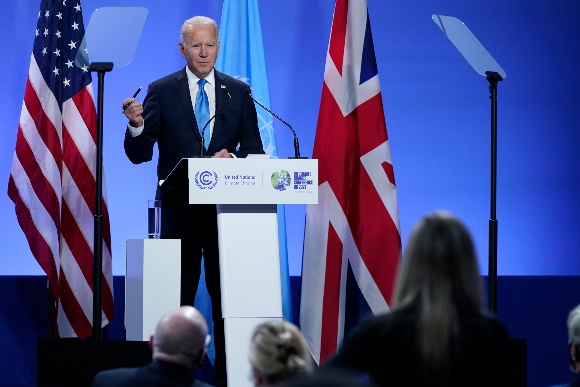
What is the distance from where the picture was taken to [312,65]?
6137mm

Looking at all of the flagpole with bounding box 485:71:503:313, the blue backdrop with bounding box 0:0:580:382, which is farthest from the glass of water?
the blue backdrop with bounding box 0:0:580:382

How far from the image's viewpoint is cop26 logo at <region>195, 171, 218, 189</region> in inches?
140

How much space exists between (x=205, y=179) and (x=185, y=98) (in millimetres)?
1102

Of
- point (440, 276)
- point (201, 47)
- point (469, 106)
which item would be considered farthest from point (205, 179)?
point (469, 106)

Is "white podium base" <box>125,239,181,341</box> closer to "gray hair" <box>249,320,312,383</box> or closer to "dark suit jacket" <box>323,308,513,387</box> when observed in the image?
"gray hair" <box>249,320,312,383</box>

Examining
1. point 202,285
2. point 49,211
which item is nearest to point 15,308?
point 49,211

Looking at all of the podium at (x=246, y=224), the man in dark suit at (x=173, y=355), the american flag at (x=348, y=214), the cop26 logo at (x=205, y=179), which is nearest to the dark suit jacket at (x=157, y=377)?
the man in dark suit at (x=173, y=355)

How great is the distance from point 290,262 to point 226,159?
251 cm

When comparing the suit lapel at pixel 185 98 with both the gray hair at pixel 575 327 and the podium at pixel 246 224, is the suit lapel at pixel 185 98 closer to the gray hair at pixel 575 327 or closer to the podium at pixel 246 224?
the podium at pixel 246 224

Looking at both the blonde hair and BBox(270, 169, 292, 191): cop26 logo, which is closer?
the blonde hair

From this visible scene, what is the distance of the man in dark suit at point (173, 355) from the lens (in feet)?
7.36

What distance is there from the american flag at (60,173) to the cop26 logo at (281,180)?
→ 1808 mm

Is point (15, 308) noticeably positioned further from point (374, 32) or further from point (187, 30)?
point (374, 32)

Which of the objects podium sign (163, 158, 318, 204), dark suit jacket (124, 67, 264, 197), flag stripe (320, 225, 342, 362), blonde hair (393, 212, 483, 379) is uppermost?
dark suit jacket (124, 67, 264, 197)
